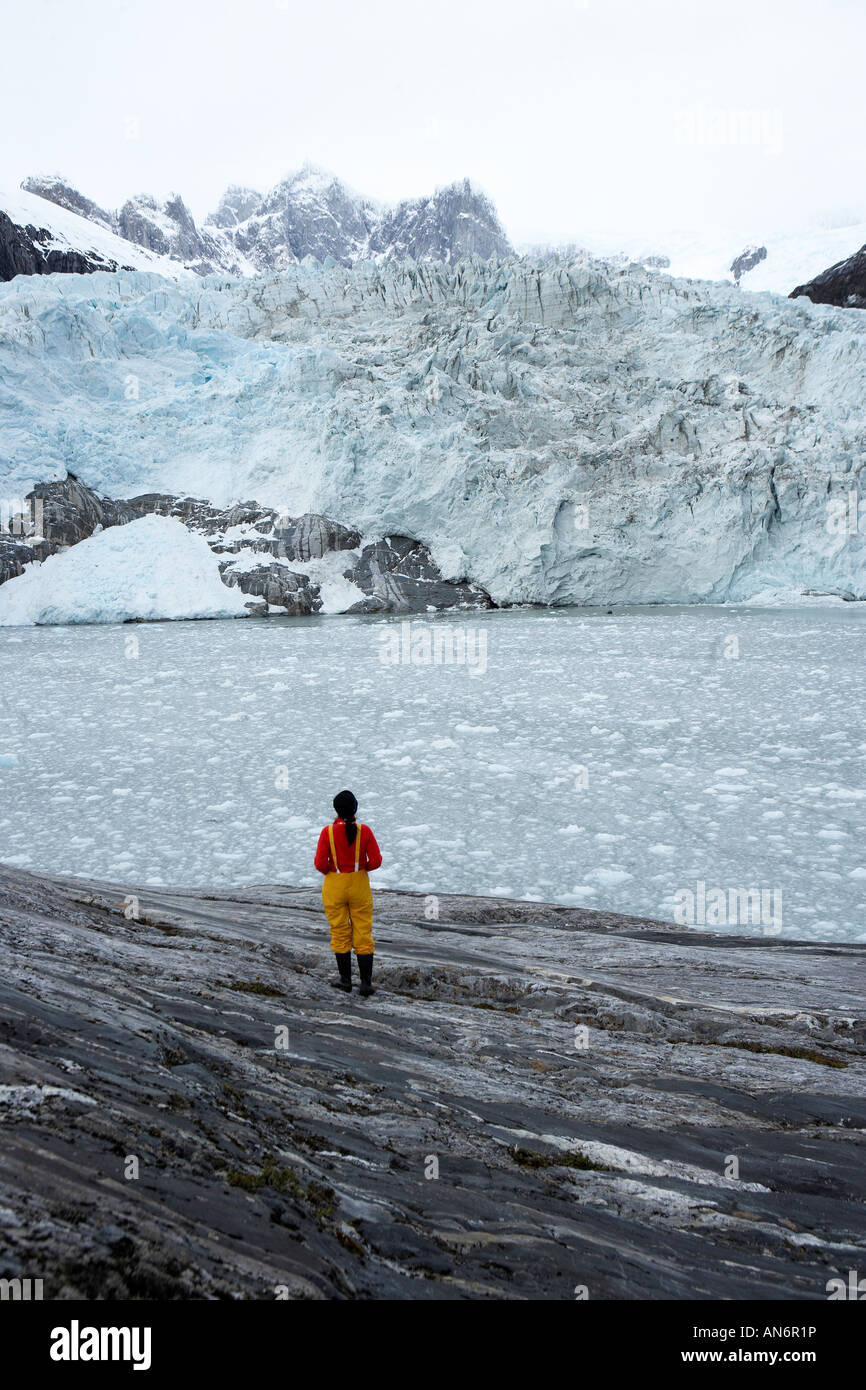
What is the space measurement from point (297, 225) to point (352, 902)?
142528 millimetres

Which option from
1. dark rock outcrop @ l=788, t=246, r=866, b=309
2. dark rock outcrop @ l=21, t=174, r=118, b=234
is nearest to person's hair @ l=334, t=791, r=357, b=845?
dark rock outcrop @ l=788, t=246, r=866, b=309

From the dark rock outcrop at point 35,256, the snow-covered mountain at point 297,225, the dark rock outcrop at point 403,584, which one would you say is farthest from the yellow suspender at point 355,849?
the snow-covered mountain at point 297,225

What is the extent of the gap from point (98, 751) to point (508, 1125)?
23.6 feet

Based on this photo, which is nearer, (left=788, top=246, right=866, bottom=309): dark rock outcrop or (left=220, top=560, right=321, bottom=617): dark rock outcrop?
(left=220, top=560, right=321, bottom=617): dark rock outcrop

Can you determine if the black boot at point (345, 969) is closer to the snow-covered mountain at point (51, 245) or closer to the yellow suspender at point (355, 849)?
the yellow suspender at point (355, 849)

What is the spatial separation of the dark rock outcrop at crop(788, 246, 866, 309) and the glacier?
2033cm

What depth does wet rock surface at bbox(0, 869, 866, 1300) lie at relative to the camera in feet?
5.07

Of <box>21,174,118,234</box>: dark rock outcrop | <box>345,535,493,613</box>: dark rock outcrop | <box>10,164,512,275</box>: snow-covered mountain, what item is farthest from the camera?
<box>10,164,512,275</box>: snow-covered mountain

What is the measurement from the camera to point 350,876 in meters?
3.24

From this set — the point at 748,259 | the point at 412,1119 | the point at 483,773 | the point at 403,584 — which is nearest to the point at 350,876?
the point at 412,1119

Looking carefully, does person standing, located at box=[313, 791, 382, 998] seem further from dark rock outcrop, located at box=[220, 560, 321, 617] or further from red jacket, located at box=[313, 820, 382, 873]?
dark rock outcrop, located at box=[220, 560, 321, 617]

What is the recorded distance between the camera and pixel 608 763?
7.91m
